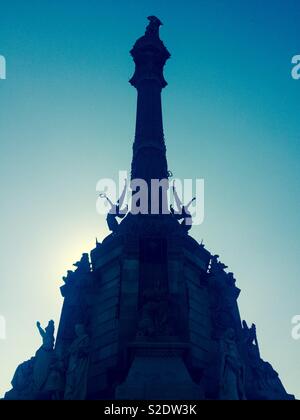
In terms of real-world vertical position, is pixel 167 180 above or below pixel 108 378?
above

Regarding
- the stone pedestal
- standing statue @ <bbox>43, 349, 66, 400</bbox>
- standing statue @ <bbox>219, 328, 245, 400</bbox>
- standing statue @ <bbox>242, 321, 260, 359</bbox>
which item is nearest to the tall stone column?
standing statue @ <bbox>242, 321, 260, 359</bbox>

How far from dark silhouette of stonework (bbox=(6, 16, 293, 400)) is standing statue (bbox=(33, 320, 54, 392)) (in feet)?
0.15

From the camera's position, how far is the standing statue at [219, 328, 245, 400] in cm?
1769

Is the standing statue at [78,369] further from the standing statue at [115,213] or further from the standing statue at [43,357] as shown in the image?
the standing statue at [115,213]

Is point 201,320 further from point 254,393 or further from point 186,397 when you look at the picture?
point 186,397

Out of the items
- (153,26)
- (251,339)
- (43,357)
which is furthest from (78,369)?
(153,26)

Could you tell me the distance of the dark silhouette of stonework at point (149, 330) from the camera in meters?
17.7

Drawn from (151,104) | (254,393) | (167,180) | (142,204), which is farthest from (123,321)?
(151,104)

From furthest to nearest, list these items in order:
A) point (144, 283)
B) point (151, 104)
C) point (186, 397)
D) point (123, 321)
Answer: point (151, 104), point (144, 283), point (123, 321), point (186, 397)

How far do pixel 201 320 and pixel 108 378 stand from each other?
211 inches

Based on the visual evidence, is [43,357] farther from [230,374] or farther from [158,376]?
[230,374]

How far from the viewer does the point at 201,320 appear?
21984 millimetres

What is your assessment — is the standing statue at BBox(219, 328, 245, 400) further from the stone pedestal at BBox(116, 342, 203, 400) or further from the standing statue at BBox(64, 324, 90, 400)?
the standing statue at BBox(64, 324, 90, 400)

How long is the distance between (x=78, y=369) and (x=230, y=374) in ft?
19.1
